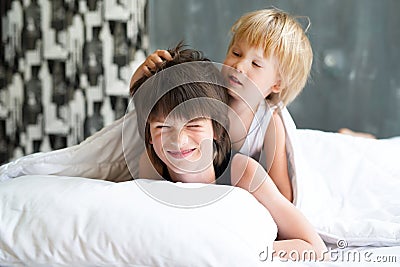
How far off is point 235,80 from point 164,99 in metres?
0.26

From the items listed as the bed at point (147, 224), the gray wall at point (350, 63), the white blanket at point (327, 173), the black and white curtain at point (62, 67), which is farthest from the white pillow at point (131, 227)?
the black and white curtain at point (62, 67)

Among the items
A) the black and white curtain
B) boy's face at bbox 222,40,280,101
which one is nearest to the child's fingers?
boy's face at bbox 222,40,280,101

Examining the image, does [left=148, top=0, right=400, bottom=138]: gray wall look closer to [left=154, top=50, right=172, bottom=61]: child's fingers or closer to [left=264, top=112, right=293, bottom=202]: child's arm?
[left=264, top=112, right=293, bottom=202]: child's arm

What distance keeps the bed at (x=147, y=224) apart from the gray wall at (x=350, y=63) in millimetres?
1332

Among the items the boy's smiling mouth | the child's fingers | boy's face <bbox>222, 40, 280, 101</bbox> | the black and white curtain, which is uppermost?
the child's fingers

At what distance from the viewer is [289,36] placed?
5.07 feet

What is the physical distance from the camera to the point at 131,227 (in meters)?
1.05

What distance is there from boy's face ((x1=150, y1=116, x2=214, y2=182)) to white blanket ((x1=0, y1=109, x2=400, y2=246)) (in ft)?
0.76

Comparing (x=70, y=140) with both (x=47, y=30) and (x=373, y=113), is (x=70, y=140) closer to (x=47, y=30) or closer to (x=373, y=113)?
(x=47, y=30)

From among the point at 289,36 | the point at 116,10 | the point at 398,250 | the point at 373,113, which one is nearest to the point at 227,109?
the point at 289,36

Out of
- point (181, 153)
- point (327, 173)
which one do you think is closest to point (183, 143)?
point (181, 153)

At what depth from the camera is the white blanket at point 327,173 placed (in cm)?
138

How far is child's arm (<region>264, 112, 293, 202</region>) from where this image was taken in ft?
4.99

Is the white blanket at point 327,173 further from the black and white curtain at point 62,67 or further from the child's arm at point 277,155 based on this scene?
the black and white curtain at point 62,67
